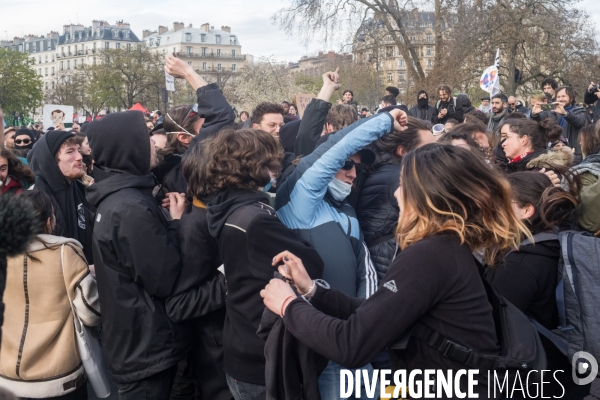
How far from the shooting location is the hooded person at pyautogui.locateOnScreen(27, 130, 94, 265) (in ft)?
14.4

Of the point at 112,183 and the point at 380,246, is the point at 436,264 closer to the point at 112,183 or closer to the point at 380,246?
the point at 380,246

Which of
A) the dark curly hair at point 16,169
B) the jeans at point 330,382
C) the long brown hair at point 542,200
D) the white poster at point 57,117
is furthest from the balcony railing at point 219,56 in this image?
the jeans at point 330,382

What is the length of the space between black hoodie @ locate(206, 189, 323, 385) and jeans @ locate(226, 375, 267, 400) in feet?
0.09

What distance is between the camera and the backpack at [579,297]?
110 inches

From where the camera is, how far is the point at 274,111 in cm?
559

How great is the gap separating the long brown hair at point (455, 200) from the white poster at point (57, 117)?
38.0 feet

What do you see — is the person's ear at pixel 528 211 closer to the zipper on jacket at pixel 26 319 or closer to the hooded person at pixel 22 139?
the zipper on jacket at pixel 26 319

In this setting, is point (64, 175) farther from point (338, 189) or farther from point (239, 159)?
point (338, 189)

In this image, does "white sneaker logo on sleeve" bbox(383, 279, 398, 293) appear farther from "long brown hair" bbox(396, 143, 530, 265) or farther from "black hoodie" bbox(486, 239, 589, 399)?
"black hoodie" bbox(486, 239, 589, 399)

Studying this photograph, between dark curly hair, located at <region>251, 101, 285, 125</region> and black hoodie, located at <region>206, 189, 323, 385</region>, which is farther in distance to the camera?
dark curly hair, located at <region>251, 101, 285, 125</region>

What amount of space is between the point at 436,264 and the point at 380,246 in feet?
4.23

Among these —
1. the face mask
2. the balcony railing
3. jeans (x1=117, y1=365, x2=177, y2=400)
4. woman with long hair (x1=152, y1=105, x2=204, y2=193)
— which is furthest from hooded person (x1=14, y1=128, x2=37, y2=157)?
the balcony railing

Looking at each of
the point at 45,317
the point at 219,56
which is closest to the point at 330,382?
the point at 45,317

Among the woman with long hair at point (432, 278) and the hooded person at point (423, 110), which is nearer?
the woman with long hair at point (432, 278)
